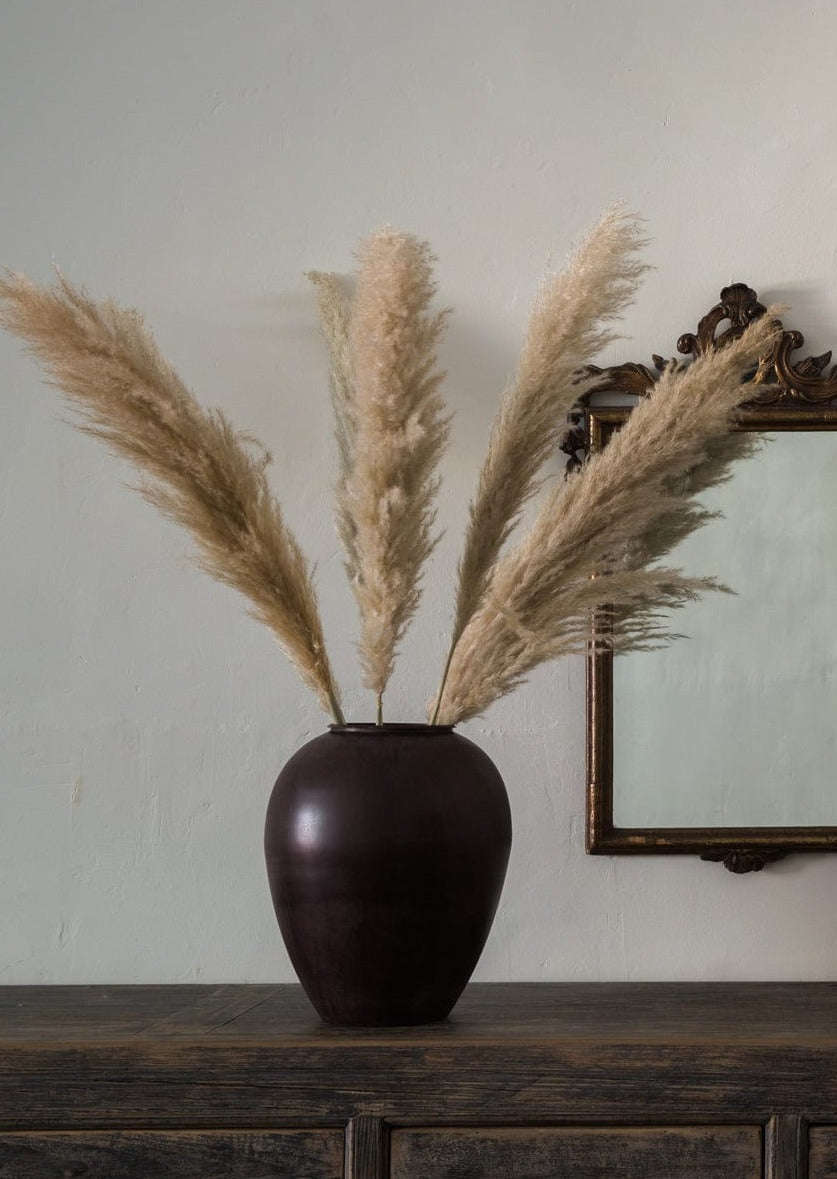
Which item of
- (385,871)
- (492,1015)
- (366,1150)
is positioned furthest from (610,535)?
(366,1150)

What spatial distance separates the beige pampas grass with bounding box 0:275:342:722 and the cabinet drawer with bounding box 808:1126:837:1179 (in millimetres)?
669

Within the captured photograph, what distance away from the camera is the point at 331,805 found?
1295 millimetres

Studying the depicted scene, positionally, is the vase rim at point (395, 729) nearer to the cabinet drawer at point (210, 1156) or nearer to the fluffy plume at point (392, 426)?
the fluffy plume at point (392, 426)

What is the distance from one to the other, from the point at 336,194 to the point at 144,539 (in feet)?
1.70

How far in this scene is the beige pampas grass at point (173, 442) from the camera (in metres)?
1.24

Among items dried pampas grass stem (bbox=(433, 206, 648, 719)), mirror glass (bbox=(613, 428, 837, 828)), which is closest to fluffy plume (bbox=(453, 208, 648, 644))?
dried pampas grass stem (bbox=(433, 206, 648, 719))

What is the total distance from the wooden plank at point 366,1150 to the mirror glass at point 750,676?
1.82ft

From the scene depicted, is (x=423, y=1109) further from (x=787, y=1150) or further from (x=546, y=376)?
(x=546, y=376)

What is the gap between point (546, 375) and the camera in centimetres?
133

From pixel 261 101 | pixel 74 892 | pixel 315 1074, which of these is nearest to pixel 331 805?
pixel 315 1074

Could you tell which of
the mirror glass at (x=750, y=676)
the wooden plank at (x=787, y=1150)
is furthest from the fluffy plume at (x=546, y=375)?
the wooden plank at (x=787, y=1150)

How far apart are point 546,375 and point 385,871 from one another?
0.52 meters

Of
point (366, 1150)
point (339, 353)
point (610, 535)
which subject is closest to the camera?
point (366, 1150)

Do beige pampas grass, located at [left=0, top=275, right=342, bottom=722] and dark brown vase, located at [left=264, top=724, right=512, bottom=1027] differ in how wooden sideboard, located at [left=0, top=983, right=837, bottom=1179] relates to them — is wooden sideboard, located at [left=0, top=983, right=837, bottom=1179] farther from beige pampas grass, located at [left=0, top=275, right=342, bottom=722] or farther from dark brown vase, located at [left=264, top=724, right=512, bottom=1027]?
beige pampas grass, located at [left=0, top=275, right=342, bottom=722]
